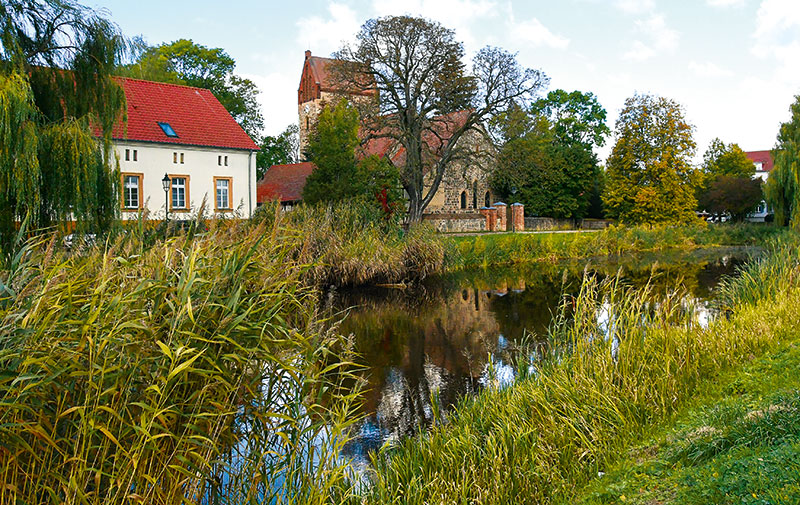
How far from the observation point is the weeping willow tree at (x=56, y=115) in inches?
418

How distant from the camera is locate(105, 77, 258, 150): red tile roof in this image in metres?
26.6

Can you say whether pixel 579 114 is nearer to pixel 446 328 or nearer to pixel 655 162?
pixel 655 162

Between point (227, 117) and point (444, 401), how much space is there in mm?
25536

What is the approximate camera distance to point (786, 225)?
28406 mm

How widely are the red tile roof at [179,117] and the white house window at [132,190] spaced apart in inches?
60.8

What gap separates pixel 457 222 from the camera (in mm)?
35812

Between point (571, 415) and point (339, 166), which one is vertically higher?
point (339, 166)

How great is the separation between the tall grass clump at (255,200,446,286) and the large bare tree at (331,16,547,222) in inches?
381

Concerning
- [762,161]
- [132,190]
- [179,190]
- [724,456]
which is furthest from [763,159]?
[724,456]

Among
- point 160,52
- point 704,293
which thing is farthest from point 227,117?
point 704,293

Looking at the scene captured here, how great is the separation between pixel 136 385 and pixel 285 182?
129ft

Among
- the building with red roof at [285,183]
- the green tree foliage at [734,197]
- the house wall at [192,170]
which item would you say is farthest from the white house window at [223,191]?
the green tree foliage at [734,197]

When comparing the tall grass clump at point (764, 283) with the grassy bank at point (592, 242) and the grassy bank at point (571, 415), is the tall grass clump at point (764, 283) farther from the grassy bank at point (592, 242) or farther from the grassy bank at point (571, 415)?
the grassy bank at point (592, 242)

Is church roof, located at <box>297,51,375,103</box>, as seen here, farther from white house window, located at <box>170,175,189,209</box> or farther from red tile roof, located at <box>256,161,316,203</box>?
white house window, located at <box>170,175,189,209</box>
